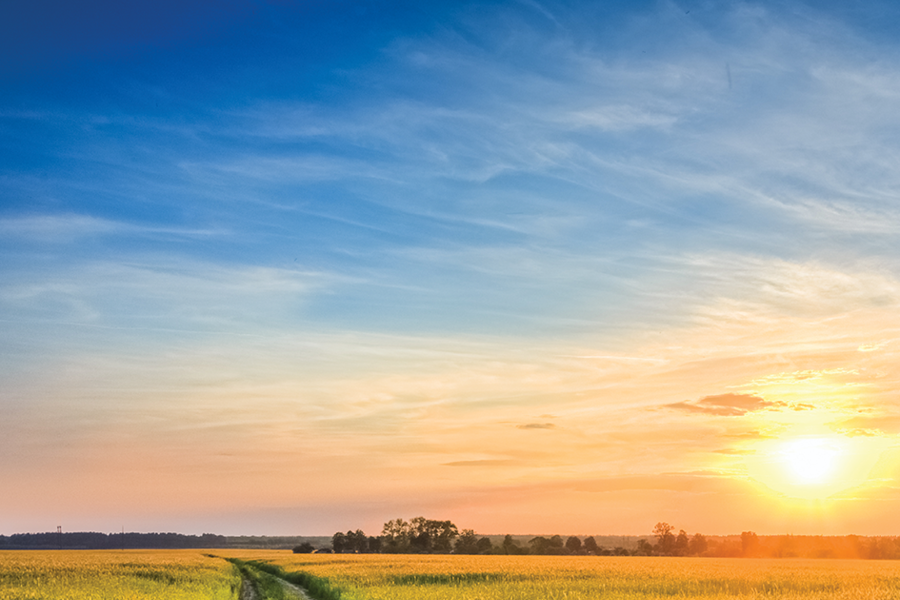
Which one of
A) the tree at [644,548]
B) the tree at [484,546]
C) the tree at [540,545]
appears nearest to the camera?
the tree at [644,548]

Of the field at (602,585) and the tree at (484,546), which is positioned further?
the tree at (484,546)

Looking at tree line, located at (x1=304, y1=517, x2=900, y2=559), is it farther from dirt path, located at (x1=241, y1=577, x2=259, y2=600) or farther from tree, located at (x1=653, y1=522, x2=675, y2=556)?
dirt path, located at (x1=241, y1=577, x2=259, y2=600)

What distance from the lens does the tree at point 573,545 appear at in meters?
157

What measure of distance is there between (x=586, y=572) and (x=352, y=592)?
17.2m

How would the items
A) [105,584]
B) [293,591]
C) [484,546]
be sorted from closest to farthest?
[105,584] < [293,591] < [484,546]

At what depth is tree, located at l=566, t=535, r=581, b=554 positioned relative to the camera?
513 feet

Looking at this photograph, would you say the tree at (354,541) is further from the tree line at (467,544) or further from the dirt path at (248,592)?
the dirt path at (248,592)

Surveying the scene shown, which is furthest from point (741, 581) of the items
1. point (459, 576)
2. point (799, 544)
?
point (799, 544)

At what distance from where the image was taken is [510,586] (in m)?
32.6

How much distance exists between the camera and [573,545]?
522 ft

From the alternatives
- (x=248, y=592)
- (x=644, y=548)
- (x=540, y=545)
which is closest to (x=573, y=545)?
(x=540, y=545)

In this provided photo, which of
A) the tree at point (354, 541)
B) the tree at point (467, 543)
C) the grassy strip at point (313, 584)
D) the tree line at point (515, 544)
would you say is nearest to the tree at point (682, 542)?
the tree line at point (515, 544)

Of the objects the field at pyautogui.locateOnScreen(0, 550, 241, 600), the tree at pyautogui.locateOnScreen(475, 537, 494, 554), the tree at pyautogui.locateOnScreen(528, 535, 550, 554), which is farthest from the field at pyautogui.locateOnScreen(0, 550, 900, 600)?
the tree at pyautogui.locateOnScreen(528, 535, 550, 554)

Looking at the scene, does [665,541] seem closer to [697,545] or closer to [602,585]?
[697,545]
